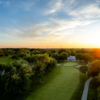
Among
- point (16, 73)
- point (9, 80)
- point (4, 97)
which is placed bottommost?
point (4, 97)

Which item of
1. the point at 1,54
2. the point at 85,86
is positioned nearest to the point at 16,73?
the point at 85,86

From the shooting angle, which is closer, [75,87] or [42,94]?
[42,94]

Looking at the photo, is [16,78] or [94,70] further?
[94,70]

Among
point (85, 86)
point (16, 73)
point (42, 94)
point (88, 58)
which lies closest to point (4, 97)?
point (16, 73)

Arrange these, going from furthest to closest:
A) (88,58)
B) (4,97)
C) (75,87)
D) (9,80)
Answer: (88,58)
(75,87)
(4,97)
(9,80)

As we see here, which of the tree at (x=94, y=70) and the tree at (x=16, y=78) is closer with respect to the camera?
the tree at (x=16, y=78)

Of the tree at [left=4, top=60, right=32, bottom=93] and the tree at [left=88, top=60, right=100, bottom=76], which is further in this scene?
the tree at [left=88, top=60, right=100, bottom=76]

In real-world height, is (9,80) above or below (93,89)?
above

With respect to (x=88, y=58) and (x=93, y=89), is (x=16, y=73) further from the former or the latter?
(x=88, y=58)

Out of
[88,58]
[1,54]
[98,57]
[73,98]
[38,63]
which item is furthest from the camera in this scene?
[1,54]

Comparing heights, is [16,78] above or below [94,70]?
below
